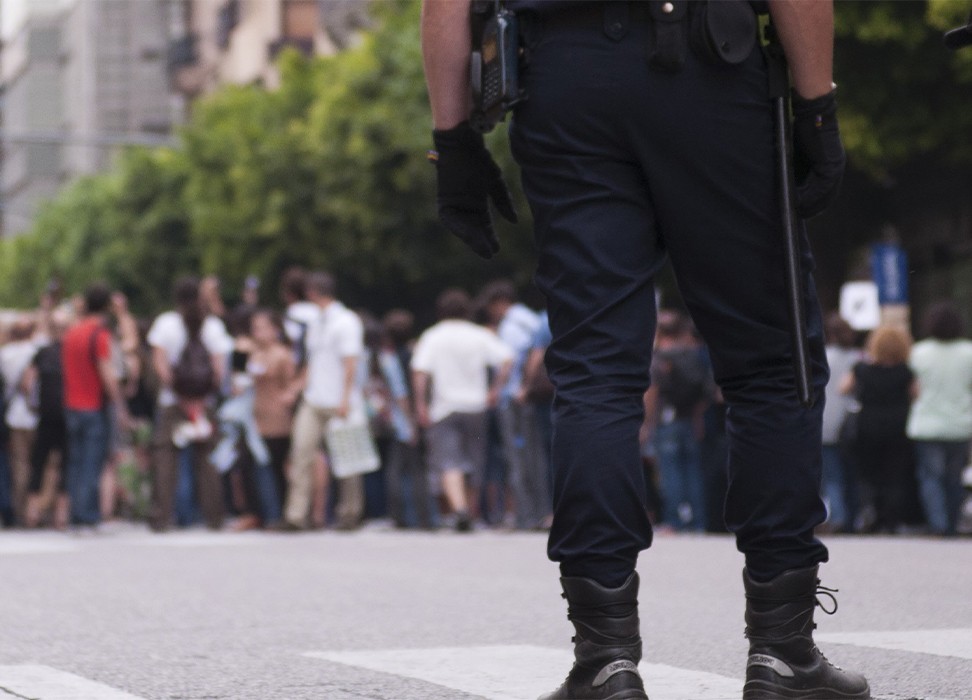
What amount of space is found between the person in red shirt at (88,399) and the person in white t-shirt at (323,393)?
1345 millimetres

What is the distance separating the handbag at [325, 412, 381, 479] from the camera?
50.1ft

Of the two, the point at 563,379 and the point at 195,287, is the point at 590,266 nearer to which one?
the point at 563,379

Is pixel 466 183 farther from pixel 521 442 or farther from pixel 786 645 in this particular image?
pixel 521 442

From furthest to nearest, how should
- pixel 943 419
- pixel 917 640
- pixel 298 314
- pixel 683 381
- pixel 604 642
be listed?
1. pixel 298 314
2. pixel 683 381
3. pixel 943 419
4. pixel 917 640
5. pixel 604 642

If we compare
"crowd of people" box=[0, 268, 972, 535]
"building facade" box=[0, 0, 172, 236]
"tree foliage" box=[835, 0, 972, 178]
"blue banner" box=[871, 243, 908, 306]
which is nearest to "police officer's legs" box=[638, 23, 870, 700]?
"crowd of people" box=[0, 268, 972, 535]

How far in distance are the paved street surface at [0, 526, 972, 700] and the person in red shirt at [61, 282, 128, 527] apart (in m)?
3.72

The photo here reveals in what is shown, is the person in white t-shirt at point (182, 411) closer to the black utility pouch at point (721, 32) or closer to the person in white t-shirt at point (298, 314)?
the person in white t-shirt at point (298, 314)

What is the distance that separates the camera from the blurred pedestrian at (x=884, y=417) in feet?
48.0

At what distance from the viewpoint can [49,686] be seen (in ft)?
15.6

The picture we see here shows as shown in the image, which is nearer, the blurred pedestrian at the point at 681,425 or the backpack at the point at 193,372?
the blurred pedestrian at the point at 681,425

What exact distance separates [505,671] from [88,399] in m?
10.7

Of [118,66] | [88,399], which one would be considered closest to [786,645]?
[88,399]

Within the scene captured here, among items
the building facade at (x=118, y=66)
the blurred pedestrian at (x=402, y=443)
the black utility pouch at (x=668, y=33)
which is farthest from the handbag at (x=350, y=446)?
the building facade at (x=118, y=66)

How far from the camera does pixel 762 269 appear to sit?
150 inches
